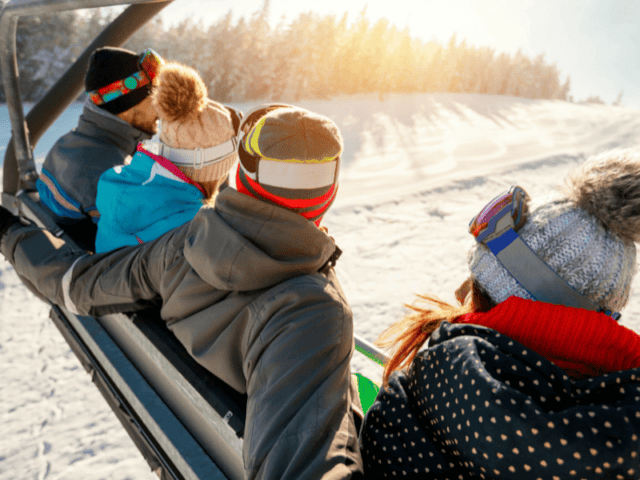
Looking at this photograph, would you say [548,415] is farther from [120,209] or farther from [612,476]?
[120,209]

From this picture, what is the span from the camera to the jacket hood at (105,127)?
1.99 metres

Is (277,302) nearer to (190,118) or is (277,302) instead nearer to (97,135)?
(190,118)

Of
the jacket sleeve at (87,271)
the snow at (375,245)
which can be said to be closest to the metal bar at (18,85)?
the jacket sleeve at (87,271)

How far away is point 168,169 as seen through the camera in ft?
4.77

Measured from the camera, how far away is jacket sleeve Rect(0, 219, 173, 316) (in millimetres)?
1253

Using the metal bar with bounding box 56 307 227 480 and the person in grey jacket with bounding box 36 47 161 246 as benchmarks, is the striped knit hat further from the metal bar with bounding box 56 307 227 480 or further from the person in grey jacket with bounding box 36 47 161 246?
the person in grey jacket with bounding box 36 47 161 246

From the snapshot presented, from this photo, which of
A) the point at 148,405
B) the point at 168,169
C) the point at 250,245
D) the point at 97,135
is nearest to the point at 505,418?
the point at 250,245

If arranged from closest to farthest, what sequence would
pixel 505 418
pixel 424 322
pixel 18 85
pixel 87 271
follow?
pixel 505 418
pixel 424 322
pixel 87 271
pixel 18 85

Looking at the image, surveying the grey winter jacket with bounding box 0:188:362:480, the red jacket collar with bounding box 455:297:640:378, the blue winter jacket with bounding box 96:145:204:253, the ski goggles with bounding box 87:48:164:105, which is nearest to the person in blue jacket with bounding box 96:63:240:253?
the blue winter jacket with bounding box 96:145:204:253

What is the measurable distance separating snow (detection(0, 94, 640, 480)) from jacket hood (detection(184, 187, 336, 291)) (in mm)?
566

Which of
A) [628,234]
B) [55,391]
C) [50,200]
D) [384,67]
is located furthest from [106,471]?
[384,67]

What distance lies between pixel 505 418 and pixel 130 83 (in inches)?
83.8

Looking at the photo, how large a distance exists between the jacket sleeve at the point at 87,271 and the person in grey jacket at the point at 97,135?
1.08ft

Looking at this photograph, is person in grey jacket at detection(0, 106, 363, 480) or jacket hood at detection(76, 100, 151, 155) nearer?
person in grey jacket at detection(0, 106, 363, 480)
